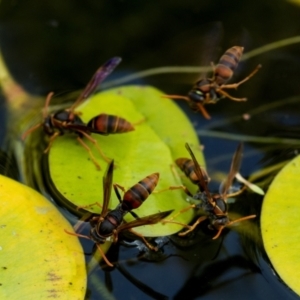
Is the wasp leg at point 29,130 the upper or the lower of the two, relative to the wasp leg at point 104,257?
upper

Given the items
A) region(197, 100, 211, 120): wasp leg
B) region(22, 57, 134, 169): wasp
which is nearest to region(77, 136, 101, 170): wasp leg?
region(22, 57, 134, 169): wasp

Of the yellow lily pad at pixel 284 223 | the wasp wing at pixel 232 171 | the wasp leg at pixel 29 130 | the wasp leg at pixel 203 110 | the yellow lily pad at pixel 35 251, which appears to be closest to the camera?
the yellow lily pad at pixel 35 251

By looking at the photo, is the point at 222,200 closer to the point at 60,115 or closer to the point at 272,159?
the point at 272,159

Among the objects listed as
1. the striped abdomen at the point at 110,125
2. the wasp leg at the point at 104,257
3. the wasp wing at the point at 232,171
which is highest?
the striped abdomen at the point at 110,125

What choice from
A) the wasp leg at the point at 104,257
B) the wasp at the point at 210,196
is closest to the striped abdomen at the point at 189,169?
the wasp at the point at 210,196

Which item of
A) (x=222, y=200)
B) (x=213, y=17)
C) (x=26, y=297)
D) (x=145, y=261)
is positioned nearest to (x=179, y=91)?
(x=213, y=17)

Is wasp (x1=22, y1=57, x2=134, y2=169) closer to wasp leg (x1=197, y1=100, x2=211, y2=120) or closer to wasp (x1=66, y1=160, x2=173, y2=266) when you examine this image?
wasp (x1=66, y1=160, x2=173, y2=266)

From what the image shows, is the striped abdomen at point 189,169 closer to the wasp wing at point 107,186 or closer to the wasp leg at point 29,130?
the wasp wing at point 107,186
